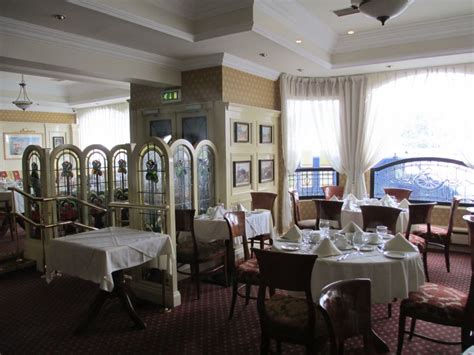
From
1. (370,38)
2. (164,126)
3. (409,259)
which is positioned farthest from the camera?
(164,126)

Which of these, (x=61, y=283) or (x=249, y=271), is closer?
(x=249, y=271)

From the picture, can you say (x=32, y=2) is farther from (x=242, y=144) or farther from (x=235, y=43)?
(x=242, y=144)

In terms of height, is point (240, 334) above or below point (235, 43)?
below

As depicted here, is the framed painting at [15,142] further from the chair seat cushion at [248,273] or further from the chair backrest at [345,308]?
the chair backrest at [345,308]

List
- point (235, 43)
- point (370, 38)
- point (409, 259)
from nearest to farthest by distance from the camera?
point (409, 259) → point (235, 43) → point (370, 38)

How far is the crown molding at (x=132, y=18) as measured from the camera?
12.6 feet

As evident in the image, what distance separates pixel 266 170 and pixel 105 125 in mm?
6252

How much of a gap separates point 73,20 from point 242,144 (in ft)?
10.3

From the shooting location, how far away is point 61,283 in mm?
5215

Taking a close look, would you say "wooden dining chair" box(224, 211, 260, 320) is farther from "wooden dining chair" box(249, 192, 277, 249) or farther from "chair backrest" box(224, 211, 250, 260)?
"wooden dining chair" box(249, 192, 277, 249)

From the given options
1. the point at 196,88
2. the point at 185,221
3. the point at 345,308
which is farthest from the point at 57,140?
the point at 345,308

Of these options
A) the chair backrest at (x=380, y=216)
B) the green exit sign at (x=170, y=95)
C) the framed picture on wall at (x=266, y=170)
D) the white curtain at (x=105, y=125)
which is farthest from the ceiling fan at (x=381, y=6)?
the white curtain at (x=105, y=125)

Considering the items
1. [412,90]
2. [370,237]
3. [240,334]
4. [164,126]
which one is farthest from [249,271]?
[412,90]

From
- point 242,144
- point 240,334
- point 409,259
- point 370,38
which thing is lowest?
point 240,334
